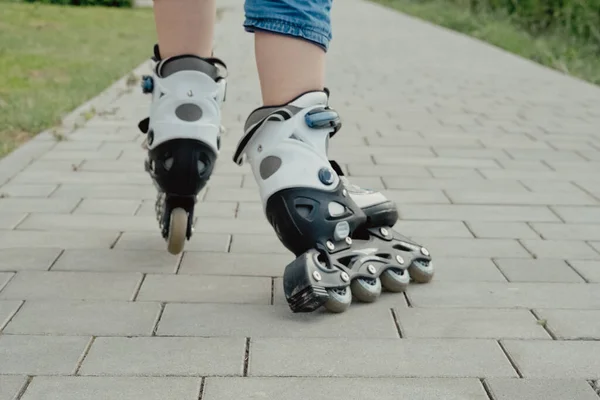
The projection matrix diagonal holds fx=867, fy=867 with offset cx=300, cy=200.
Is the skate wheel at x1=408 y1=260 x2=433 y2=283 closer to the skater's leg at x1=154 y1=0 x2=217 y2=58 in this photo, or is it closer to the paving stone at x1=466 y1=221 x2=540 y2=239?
the paving stone at x1=466 y1=221 x2=540 y2=239

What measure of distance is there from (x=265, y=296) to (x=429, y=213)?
1120 millimetres

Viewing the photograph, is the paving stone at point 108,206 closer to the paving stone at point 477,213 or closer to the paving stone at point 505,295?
the paving stone at point 477,213

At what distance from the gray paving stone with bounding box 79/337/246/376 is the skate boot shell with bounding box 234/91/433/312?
0.24 m

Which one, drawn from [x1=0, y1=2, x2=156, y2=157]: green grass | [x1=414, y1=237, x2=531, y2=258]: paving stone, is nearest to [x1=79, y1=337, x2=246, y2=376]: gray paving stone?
[x1=414, y1=237, x2=531, y2=258]: paving stone

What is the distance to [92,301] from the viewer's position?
7.01ft

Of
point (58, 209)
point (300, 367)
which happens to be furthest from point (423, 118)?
point (300, 367)

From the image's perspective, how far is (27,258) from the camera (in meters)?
2.48

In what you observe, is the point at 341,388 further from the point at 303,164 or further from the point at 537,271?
the point at 537,271

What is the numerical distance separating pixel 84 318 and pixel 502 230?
4.96 ft

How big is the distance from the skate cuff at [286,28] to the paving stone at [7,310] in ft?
2.87

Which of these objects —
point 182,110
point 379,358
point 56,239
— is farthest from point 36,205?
point 379,358

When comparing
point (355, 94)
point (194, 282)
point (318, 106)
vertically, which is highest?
point (318, 106)

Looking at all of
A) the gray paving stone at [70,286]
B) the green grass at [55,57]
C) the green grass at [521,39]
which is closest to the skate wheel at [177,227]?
the gray paving stone at [70,286]

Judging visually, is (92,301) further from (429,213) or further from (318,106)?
(429,213)
